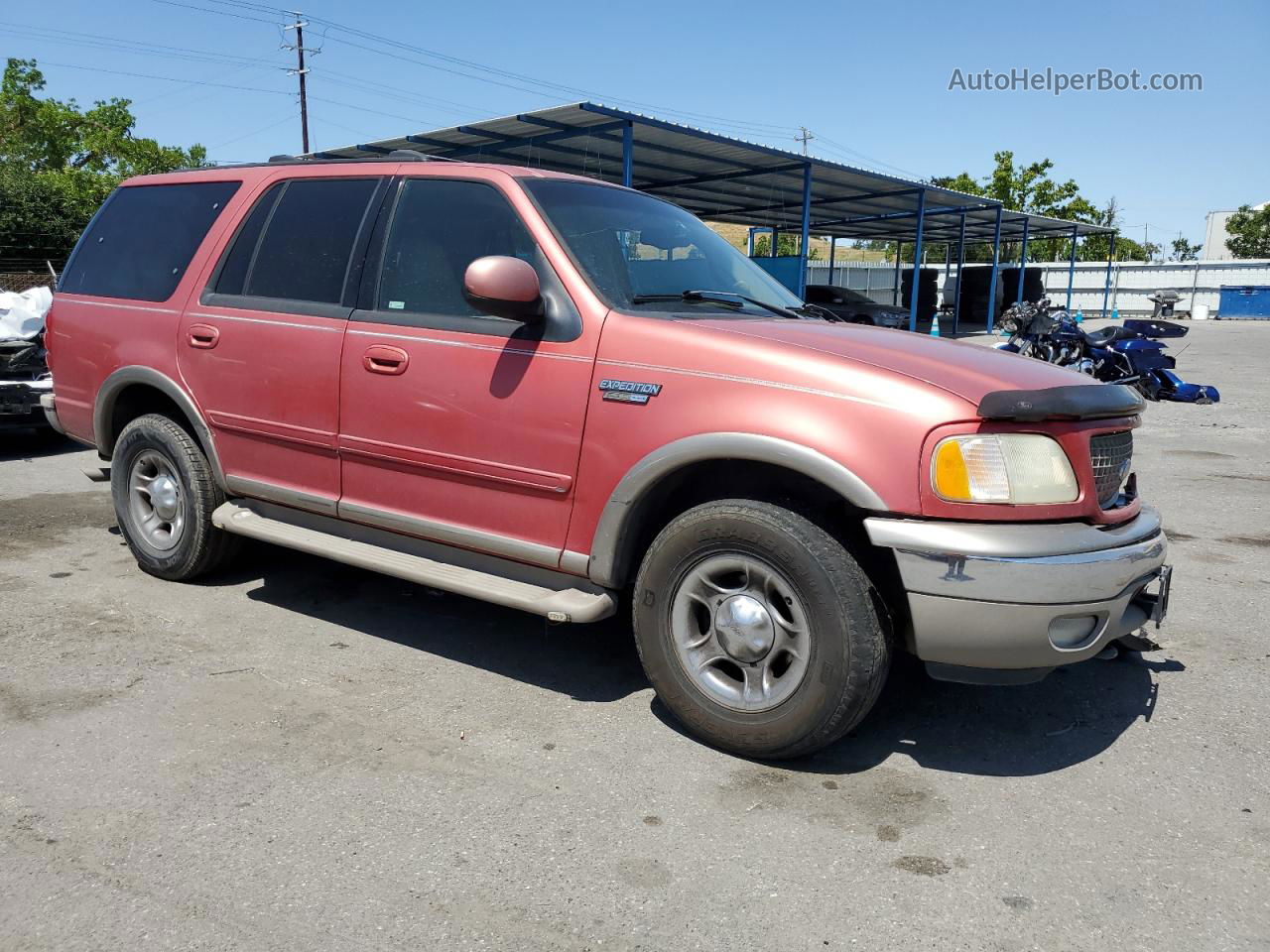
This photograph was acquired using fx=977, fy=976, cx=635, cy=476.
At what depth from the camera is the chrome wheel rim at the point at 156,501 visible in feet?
15.9

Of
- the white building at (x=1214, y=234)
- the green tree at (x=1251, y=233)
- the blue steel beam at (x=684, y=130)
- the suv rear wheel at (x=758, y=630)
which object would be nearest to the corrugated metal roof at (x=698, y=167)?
the blue steel beam at (x=684, y=130)

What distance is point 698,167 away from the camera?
19.9 meters

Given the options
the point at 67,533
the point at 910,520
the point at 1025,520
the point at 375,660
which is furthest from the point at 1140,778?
the point at 67,533

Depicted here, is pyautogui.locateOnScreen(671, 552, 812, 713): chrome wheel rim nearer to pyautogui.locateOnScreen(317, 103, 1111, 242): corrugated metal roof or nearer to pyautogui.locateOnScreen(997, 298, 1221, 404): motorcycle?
pyautogui.locateOnScreen(317, 103, 1111, 242): corrugated metal roof

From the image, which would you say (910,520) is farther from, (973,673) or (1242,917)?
(1242,917)

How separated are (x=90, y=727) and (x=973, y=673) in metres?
2.95

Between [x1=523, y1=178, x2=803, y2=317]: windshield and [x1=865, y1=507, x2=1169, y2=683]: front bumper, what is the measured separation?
1.33 m

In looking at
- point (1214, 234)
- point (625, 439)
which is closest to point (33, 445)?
point (625, 439)

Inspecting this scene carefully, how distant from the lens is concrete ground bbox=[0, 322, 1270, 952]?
→ 2.39 m

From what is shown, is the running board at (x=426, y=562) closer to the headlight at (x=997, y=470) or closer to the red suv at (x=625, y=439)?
the red suv at (x=625, y=439)

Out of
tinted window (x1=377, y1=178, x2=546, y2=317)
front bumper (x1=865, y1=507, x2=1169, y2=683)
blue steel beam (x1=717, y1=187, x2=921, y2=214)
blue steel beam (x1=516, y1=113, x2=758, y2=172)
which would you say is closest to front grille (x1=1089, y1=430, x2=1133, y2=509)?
front bumper (x1=865, y1=507, x2=1169, y2=683)

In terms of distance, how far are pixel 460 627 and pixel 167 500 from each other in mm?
1704

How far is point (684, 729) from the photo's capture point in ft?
11.3

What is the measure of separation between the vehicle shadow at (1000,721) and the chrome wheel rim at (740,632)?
29cm
